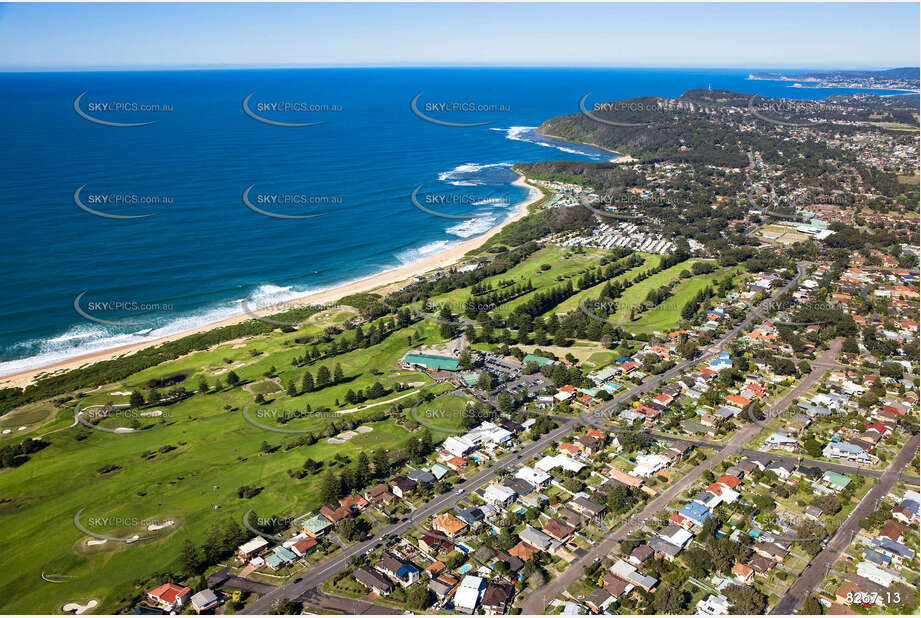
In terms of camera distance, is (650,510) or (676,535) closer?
(676,535)

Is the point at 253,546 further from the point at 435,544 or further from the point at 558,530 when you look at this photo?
the point at 558,530

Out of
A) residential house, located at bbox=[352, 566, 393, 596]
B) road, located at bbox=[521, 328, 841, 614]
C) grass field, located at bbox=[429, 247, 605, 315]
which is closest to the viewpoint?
road, located at bbox=[521, 328, 841, 614]

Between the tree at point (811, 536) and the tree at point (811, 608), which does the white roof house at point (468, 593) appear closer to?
the tree at point (811, 608)

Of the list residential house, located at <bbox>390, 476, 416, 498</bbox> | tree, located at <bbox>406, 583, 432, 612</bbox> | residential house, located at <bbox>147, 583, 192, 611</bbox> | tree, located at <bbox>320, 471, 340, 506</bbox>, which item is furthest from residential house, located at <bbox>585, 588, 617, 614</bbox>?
residential house, located at <bbox>147, 583, 192, 611</bbox>

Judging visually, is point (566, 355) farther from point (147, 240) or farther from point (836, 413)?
point (147, 240)

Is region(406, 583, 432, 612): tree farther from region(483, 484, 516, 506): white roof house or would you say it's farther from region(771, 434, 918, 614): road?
region(771, 434, 918, 614): road

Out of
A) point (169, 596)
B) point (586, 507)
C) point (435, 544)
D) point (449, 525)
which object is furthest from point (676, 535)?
point (169, 596)

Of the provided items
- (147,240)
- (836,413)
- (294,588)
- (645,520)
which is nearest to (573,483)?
(645,520)
